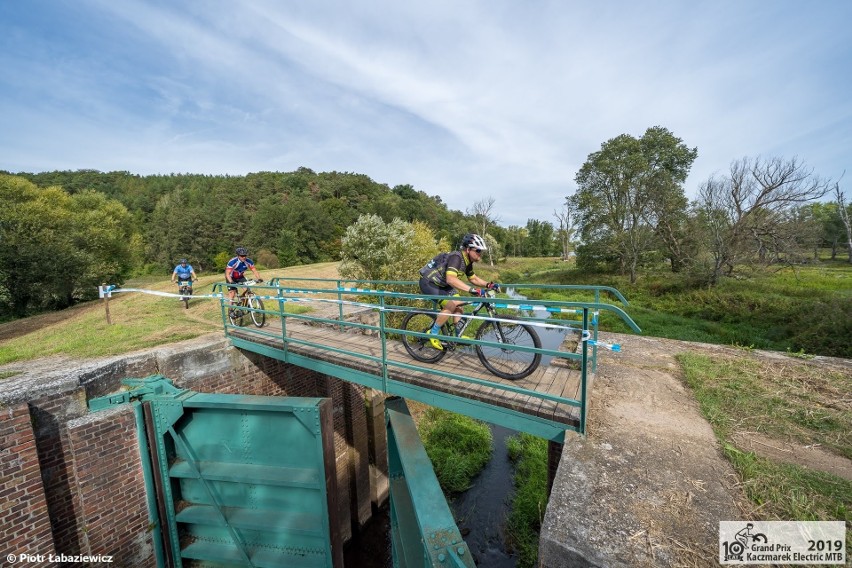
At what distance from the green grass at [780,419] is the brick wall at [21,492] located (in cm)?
692

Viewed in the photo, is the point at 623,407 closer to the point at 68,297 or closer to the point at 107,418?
the point at 107,418

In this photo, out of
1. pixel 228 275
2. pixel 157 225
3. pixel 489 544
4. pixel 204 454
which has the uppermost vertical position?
pixel 157 225

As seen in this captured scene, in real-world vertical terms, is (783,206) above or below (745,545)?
above

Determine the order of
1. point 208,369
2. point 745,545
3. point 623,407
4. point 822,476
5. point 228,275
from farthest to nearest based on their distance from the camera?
point 228,275 → point 208,369 → point 623,407 → point 822,476 → point 745,545

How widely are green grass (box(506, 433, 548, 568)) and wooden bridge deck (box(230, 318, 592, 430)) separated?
3.44m

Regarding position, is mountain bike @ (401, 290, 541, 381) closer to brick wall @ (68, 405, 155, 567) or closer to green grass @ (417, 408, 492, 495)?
brick wall @ (68, 405, 155, 567)

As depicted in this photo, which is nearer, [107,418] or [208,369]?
[107,418]

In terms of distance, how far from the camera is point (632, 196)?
27.7 metres

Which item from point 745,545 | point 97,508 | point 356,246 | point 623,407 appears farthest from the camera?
point 356,246

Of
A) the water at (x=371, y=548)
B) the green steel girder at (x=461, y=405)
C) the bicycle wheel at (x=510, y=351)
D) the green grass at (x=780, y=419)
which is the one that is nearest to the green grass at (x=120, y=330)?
the green steel girder at (x=461, y=405)

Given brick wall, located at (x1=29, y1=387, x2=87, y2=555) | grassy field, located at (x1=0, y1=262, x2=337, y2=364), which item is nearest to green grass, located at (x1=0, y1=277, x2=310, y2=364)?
grassy field, located at (x1=0, y1=262, x2=337, y2=364)

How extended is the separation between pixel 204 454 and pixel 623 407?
5524mm

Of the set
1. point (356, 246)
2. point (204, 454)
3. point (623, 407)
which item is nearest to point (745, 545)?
point (623, 407)

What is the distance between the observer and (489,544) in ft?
26.8
